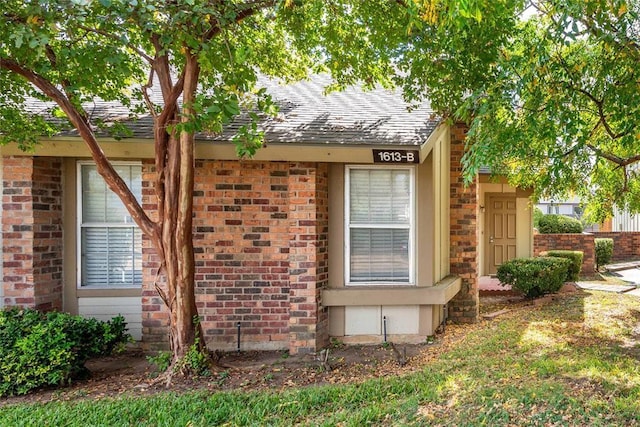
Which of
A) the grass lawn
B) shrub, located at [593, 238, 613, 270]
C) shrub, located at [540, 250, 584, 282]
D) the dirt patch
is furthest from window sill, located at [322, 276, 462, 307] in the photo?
shrub, located at [593, 238, 613, 270]

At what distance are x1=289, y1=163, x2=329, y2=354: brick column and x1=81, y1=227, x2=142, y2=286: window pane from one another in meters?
2.32

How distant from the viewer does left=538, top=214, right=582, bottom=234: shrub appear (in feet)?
47.0

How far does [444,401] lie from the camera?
425cm

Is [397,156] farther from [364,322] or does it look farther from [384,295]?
[364,322]

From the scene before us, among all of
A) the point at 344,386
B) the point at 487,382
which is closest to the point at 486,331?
the point at 487,382

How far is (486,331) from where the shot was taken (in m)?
6.97

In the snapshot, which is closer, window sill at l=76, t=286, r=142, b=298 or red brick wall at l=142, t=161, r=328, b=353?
red brick wall at l=142, t=161, r=328, b=353

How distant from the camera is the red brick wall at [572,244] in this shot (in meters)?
13.8

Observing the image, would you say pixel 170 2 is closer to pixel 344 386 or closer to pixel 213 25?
pixel 213 25

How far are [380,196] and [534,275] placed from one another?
4783mm

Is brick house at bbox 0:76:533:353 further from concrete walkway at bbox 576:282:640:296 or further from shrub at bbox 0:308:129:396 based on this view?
concrete walkway at bbox 576:282:640:296

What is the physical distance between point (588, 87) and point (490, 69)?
1.13 meters

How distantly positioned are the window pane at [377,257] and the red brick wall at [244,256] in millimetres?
538

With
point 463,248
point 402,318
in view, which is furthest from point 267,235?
point 463,248
